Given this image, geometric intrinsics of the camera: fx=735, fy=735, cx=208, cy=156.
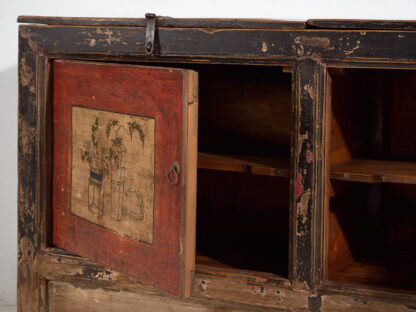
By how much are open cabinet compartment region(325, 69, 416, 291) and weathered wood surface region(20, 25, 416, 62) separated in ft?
0.38

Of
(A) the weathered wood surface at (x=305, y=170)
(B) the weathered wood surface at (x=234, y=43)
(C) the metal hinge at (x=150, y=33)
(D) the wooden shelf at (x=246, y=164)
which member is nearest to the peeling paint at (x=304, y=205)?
(A) the weathered wood surface at (x=305, y=170)

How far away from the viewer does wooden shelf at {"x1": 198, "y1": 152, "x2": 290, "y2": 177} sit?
2.07 metres

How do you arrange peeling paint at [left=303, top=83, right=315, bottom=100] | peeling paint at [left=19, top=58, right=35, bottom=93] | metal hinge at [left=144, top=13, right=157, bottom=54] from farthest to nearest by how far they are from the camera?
peeling paint at [left=19, top=58, right=35, bottom=93], metal hinge at [left=144, top=13, right=157, bottom=54], peeling paint at [left=303, top=83, right=315, bottom=100]

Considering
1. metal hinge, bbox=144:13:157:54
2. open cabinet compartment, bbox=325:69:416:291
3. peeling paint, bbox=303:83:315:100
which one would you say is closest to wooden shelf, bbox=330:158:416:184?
open cabinet compartment, bbox=325:69:416:291

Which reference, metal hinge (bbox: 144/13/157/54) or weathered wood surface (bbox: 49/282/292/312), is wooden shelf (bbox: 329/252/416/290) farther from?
metal hinge (bbox: 144/13/157/54)

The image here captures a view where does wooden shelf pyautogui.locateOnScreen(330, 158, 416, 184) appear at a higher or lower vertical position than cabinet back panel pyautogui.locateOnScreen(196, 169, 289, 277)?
higher

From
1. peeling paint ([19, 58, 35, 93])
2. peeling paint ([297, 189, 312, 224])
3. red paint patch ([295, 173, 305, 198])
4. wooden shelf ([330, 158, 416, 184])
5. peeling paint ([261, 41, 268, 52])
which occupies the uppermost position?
peeling paint ([261, 41, 268, 52])

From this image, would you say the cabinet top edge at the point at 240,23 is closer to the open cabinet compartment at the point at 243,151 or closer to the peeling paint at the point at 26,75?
the peeling paint at the point at 26,75

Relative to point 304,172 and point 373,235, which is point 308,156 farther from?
point 373,235

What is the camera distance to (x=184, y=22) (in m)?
2.00

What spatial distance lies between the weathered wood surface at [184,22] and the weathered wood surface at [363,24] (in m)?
0.05

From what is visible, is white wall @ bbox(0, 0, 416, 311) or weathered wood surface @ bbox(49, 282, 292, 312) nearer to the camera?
weathered wood surface @ bbox(49, 282, 292, 312)

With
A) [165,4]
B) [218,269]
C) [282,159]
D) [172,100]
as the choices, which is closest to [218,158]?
[282,159]

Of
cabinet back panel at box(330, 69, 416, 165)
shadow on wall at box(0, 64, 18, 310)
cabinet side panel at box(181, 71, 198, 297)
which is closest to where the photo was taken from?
cabinet side panel at box(181, 71, 198, 297)
